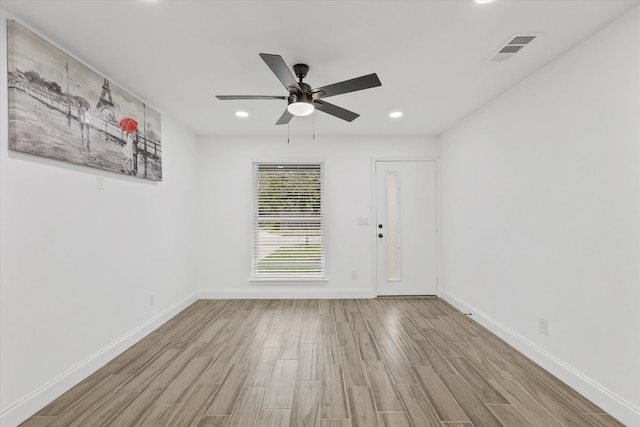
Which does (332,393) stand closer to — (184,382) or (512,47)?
(184,382)

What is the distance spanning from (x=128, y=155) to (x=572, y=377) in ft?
13.9

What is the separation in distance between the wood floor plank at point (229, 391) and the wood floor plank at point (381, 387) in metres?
0.99

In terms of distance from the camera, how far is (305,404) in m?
2.03

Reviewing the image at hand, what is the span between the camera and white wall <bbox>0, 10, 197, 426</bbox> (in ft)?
6.06

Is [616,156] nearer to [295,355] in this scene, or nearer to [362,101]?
[362,101]

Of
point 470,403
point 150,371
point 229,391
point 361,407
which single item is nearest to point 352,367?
point 361,407

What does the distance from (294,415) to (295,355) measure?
83 cm

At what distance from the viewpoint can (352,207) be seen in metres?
4.69

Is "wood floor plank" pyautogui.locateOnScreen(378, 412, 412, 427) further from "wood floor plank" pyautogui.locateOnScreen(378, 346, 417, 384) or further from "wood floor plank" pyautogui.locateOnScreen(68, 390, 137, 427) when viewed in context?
"wood floor plank" pyautogui.locateOnScreen(68, 390, 137, 427)

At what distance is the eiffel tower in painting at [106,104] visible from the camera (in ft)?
8.39

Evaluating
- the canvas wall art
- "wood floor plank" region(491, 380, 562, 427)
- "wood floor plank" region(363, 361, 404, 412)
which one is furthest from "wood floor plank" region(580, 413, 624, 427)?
the canvas wall art

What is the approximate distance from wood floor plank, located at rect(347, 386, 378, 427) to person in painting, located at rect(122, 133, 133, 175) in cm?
280

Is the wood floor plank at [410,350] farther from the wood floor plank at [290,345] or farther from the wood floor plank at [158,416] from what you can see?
the wood floor plank at [158,416]

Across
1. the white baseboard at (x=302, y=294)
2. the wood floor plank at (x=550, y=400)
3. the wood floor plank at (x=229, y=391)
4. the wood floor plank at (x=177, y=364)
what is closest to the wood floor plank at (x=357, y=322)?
the white baseboard at (x=302, y=294)
